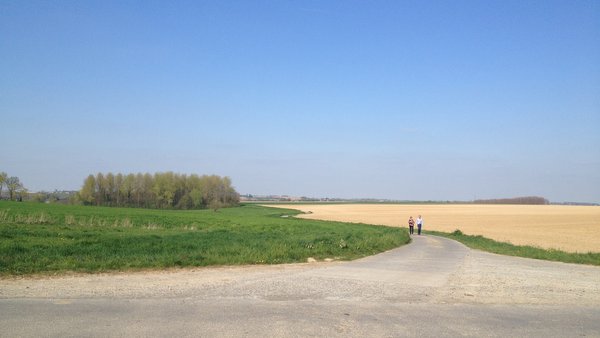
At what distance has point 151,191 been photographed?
110 metres

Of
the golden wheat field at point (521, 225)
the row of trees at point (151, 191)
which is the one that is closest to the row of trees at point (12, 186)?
the row of trees at point (151, 191)

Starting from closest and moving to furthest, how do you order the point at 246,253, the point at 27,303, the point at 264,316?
the point at 264,316 → the point at 27,303 → the point at 246,253

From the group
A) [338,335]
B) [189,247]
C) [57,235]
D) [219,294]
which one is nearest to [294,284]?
[219,294]

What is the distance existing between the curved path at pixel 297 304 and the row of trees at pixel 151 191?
104 meters

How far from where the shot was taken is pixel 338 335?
6.35 m

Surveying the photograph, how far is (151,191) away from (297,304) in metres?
109

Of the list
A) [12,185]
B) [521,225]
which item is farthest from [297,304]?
[12,185]

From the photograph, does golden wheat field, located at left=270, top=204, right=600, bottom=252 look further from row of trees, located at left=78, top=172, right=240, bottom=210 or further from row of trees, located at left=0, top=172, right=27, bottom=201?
row of trees, located at left=0, top=172, right=27, bottom=201

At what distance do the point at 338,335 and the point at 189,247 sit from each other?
1110cm

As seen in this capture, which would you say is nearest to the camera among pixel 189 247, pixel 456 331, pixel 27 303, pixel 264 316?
pixel 456 331

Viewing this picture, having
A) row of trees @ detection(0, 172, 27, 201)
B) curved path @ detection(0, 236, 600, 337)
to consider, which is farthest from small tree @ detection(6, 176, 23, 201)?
curved path @ detection(0, 236, 600, 337)

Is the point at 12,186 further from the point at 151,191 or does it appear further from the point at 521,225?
the point at 521,225

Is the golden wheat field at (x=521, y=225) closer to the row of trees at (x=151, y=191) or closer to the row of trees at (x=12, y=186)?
the row of trees at (x=151, y=191)

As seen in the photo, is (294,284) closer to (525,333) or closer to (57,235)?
(525,333)
